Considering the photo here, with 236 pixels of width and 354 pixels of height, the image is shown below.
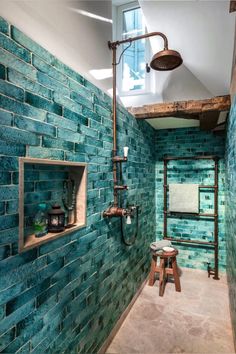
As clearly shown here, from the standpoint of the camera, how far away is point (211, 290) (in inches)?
106

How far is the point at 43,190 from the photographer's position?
1219 mm

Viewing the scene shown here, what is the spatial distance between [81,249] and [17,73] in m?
1.06

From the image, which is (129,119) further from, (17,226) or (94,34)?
(17,226)

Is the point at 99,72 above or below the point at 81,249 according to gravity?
above

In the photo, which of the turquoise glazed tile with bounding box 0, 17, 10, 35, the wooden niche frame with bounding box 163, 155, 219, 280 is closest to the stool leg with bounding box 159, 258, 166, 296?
the wooden niche frame with bounding box 163, 155, 219, 280

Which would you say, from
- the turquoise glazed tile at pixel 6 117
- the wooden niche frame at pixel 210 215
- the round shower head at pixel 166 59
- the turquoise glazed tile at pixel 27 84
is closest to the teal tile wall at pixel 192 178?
the wooden niche frame at pixel 210 215

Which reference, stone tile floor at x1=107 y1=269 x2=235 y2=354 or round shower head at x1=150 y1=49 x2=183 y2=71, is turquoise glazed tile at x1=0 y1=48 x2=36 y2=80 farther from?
stone tile floor at x1=107 y1=269 x2=235 y2=354

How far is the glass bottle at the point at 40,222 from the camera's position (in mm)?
1116

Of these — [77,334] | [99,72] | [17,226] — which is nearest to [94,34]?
[99,72]

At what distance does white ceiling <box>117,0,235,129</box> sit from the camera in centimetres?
173

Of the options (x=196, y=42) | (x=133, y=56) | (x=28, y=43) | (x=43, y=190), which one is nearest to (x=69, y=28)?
(x=28, y=43)

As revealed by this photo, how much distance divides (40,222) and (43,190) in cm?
18

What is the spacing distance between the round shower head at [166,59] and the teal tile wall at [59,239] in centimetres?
48

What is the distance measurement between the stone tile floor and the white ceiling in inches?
90.2
